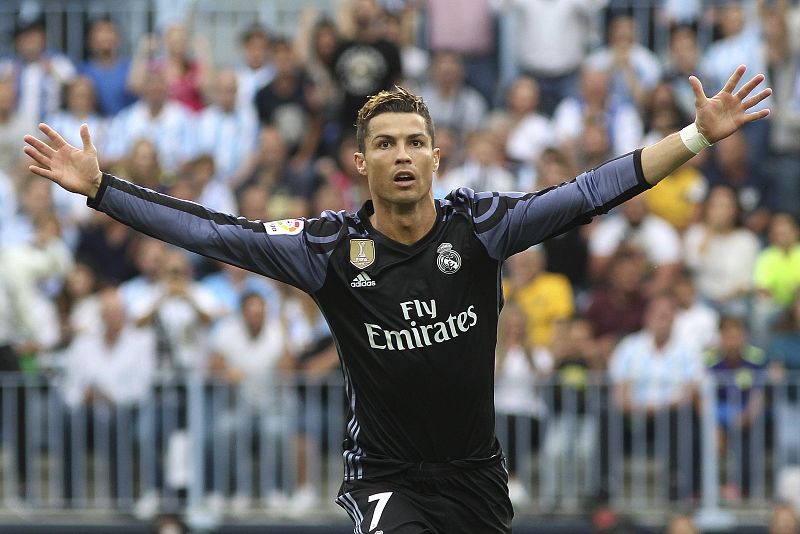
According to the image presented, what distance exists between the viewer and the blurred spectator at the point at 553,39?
1666cm

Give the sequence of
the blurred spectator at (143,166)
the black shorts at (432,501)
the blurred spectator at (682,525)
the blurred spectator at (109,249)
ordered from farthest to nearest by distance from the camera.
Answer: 1. the blurred spectator at (143,166)
2. the blurred spectator at (109,249)
3. the blurred spectator at (682,525)
4. the black shorts at (432,501)

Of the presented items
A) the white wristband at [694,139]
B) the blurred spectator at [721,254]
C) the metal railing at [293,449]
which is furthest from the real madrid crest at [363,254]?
the blurred spectator at [721,254]

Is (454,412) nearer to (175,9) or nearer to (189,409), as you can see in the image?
(189,409)

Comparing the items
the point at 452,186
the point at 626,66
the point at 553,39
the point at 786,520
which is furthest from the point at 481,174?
the point at 786,520

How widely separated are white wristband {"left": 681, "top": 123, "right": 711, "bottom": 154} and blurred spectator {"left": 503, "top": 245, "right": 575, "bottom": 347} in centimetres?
643

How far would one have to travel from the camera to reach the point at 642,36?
1742 centimetres

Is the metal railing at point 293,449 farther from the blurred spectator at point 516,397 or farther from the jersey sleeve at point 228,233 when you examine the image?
the jersey sleeve at point 228,233

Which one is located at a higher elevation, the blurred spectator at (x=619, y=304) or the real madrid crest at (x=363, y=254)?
the real madrid crest at (x=363, y=254)

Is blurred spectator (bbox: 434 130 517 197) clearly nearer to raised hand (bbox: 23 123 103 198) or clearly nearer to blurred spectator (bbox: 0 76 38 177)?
blurred spectator (bbox: 0 76 38 177)

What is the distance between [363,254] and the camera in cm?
760

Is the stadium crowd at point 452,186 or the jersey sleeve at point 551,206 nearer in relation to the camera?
the jersey sleeve at point 551,206

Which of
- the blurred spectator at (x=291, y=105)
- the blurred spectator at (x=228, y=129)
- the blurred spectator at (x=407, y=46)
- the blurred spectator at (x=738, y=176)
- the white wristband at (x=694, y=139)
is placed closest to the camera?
the white wristband at (x=694, y=139)

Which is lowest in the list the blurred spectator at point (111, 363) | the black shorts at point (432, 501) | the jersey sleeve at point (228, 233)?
the black shorts at point (432, 501)

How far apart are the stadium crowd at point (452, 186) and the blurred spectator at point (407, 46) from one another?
0.04 metres
